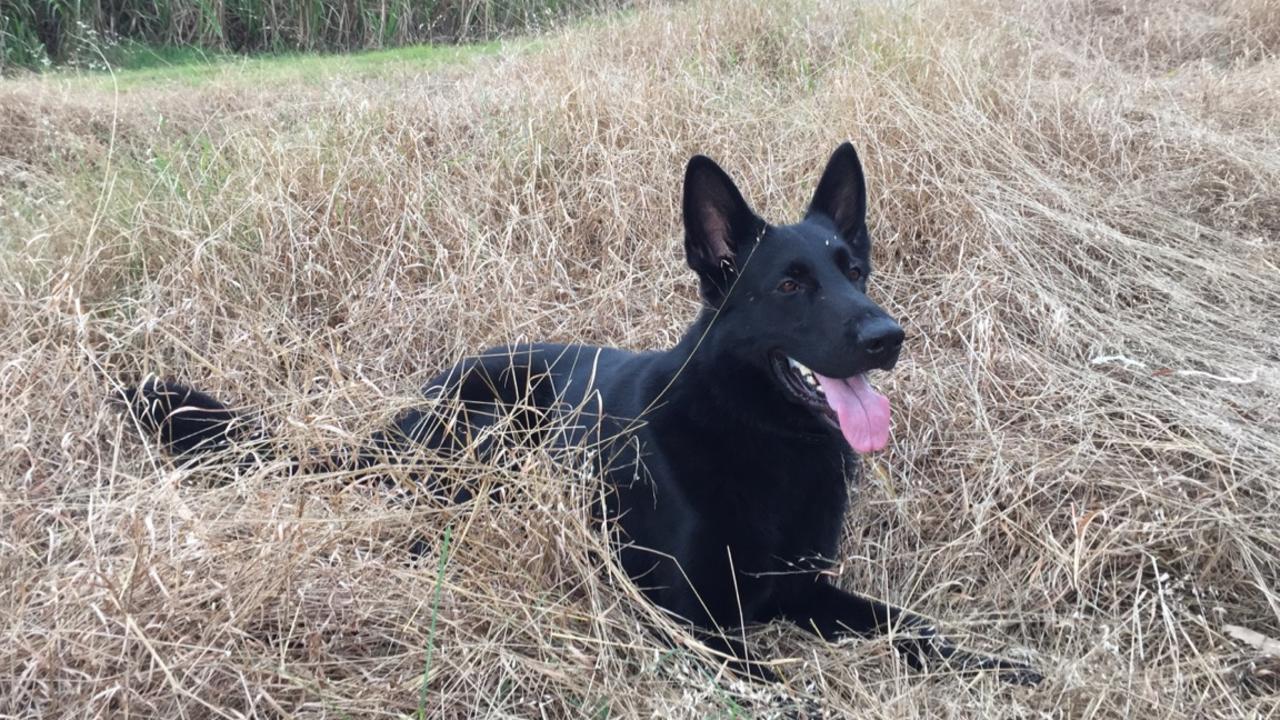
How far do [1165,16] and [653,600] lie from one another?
6.10m

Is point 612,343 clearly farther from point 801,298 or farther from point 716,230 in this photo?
point 801,298

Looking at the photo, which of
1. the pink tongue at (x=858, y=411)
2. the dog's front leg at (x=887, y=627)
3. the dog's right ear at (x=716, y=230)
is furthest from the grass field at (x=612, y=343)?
the dog's right ear at (x=716, y=230)

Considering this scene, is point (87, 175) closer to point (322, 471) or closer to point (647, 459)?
point (322, 471)

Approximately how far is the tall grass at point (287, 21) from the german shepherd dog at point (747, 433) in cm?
601

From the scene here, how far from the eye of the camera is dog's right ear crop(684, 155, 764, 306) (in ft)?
7.82

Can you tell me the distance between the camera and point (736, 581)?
2275mm

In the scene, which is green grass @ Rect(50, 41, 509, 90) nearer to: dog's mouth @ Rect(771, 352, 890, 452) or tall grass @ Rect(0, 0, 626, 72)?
tall grass @ Rect(0, 0, 626, 72)

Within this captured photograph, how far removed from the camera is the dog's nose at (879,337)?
211 cm

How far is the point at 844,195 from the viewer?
2.61 meters

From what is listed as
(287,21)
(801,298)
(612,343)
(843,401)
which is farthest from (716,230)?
(287,21)

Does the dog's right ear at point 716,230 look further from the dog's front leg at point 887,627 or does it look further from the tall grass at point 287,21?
the tall grass at point 287,21

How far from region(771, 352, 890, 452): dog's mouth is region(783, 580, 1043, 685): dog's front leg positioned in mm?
376

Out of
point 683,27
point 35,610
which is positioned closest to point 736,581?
point 35,610

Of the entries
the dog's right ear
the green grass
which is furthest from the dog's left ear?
the green grass
